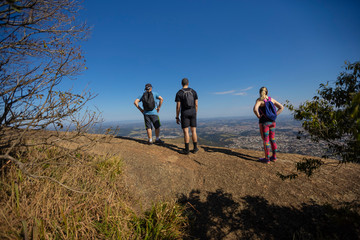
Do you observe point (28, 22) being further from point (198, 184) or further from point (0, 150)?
point (198, 184)

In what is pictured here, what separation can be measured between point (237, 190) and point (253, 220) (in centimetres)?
82

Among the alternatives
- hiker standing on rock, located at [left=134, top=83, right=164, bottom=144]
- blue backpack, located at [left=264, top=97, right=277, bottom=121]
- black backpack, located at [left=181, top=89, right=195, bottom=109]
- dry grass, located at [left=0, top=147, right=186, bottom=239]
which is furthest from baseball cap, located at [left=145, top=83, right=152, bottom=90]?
blue backpack, located at [left=264, top=97, right=277, bottom=121]

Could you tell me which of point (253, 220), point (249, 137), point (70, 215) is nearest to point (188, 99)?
point (253, 220)

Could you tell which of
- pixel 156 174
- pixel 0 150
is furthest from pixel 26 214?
pixel 156 174

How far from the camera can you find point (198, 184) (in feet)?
11.8

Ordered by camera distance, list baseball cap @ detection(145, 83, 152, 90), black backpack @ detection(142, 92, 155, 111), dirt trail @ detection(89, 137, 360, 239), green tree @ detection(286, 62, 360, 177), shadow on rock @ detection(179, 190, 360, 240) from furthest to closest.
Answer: baseball cap @ detection(145, 83, 152, 90) < black backpack @ detection(142, 92, 155, 111) < dirt trail @ detection(89, 137, 360, 239) < shadow on rock @ detection(179, 190, 360, 240) < green tree @ detection(286, 62, 360, 177)

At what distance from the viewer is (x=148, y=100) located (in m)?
5.75

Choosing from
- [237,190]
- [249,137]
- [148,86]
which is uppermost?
[148,86]

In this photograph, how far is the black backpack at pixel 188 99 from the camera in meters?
4.81

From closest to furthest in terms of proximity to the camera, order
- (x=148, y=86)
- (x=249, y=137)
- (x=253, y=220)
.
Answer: (x=253, y=220), (x=148, y=86), (x=249, y=137)

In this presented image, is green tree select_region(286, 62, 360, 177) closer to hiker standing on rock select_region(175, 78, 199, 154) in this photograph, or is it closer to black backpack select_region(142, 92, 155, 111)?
hiker standing on rock select_region(175, 78, 199, 154)

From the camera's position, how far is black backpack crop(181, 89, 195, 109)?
Answer: 4.81 m

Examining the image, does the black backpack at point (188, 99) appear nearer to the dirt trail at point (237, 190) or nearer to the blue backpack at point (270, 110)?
the dirt trail at point (237, 190)

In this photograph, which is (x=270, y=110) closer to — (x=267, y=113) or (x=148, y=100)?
(x=267, y=113)
